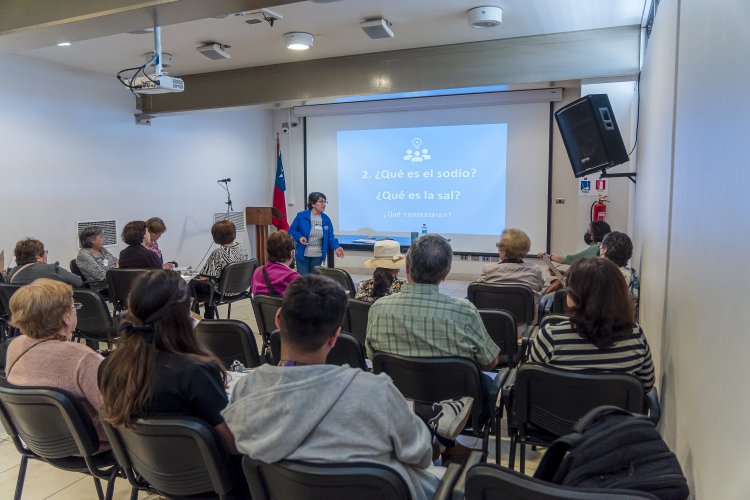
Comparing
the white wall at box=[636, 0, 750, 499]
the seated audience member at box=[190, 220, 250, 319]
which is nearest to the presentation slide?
the seated audience member at box=[190, 220, 250, 319]

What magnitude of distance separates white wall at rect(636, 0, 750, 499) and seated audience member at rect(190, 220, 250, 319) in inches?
147

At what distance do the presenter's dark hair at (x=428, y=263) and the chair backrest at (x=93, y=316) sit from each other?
2633mm

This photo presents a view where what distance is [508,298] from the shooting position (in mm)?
3914

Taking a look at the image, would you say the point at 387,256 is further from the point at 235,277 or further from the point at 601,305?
the point at 235,277

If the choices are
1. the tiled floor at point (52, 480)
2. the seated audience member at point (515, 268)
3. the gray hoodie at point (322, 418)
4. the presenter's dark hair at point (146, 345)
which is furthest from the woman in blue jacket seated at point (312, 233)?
the gray hoodie at point (322, 418)

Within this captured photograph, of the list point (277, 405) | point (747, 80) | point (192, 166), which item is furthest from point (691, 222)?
point (192, 166)

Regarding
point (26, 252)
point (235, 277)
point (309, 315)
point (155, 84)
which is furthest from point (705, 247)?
point (26, 252)

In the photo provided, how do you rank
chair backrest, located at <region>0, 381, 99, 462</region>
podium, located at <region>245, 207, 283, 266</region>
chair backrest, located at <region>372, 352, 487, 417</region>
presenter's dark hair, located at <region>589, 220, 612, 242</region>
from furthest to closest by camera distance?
podium, located at <region>245, 207, 283, 266</region>
presenter's dark hair, located at <region>589, 220, 612, 242</region>
chair backrest, located at <region>372, 352, 487, 417</region>
chair backrest, located at <region>0, 381, 99, 462</region>

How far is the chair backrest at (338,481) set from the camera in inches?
50.7

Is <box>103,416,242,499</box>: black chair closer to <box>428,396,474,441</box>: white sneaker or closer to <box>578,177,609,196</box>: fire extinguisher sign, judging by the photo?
<box>428,396,474,441</box>: white sneaker

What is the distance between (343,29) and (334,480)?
16.0ft

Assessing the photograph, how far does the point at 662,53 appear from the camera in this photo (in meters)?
3.48

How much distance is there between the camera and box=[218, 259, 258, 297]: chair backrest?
5.33 metres

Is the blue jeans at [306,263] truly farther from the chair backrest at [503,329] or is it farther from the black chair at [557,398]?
the black chair at [557,398]
